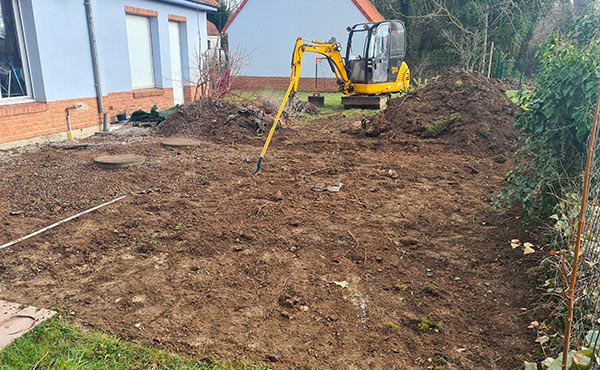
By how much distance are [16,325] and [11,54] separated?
7.46m

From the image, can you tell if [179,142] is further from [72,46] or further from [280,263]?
[280,263]

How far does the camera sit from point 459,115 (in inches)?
389

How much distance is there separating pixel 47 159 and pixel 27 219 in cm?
310

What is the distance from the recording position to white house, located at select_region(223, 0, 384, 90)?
2245 cm

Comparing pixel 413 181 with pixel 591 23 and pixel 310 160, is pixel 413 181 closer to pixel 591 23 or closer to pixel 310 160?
pixel 310 160

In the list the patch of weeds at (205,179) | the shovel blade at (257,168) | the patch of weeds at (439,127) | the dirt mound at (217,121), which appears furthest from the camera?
the dirt mound at (217,121)

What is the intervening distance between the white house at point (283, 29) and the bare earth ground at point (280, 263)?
16536mm

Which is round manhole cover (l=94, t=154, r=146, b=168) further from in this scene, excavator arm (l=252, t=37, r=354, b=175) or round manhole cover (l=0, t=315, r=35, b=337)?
round manhole cover (l=0, t=315, r=35, b=337)

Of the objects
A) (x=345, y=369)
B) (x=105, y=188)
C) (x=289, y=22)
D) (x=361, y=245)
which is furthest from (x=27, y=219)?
(x=289, y=22)

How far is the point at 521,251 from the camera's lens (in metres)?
4.22

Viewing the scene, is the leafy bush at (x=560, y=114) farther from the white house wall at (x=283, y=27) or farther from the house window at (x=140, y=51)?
the white house wall at (x=283, y=27)

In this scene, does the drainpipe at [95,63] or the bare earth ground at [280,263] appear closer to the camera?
the bare earth ground at [280,263]

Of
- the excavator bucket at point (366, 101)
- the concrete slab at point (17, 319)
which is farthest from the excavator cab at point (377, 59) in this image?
the concrete slab at point (17, 319)

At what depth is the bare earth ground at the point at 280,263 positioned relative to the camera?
3.04m
